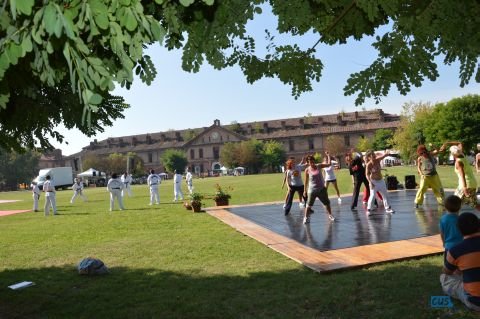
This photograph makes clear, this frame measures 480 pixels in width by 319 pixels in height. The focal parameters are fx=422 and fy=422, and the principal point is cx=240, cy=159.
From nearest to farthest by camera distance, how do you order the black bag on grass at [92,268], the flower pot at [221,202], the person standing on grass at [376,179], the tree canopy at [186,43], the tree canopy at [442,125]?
the tree canopy at [186,43] < the black bag on grass at [92,268] < the person standing on grass at [376,179] < the flower pot at [221,202] < the tree canopy at [442,125]

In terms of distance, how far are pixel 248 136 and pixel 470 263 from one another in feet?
334

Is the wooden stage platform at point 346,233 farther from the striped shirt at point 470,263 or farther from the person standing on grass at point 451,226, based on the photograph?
the striped shirt at point 470,263

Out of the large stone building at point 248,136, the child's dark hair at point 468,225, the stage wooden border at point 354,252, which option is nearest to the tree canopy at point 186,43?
the child's dark hair at point 468,225

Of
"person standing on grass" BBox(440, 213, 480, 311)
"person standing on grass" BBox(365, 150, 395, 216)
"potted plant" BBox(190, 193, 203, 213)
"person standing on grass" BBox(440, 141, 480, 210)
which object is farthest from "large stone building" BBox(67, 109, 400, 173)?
"person standing on grass" BBox(440, 213, 480, 311)

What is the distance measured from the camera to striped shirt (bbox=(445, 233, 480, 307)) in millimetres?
4027

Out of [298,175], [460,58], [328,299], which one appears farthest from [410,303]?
[298,175]

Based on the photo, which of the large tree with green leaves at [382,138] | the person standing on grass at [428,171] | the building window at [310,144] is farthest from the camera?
the building window at [310,144]

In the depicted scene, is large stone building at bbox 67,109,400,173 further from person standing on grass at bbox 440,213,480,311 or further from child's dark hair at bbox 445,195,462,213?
person standing on grass at bbox 440,213,480,311

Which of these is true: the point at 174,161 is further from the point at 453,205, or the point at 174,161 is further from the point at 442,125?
the point at 453,205

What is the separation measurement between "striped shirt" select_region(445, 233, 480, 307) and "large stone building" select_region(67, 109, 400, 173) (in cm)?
8913

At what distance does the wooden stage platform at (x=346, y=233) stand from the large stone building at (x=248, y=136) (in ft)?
268

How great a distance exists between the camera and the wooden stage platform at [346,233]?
6.64 meters

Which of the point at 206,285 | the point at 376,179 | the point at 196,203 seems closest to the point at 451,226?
the point at 206,285

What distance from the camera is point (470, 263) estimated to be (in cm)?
405
